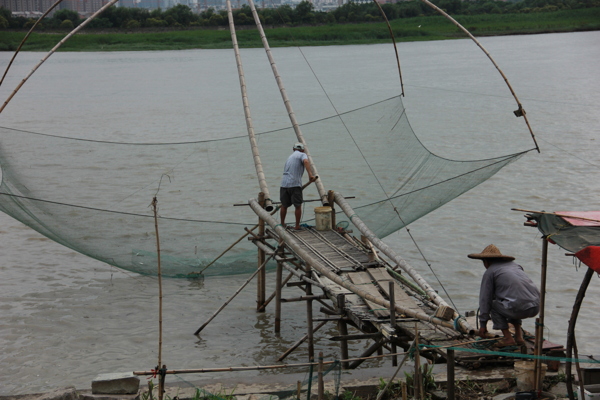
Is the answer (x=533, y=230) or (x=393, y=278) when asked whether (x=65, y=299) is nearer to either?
(x=393, y=278)

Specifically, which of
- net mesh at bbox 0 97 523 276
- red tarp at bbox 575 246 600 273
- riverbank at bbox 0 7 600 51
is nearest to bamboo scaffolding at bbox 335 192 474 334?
net mesh at bbox 0 97 523 276

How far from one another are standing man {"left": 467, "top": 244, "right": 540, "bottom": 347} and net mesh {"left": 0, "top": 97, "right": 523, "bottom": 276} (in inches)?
78.7

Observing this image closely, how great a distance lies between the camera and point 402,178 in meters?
7.24

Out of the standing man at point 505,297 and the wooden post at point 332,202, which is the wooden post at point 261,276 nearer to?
the wooden post at point 332,202

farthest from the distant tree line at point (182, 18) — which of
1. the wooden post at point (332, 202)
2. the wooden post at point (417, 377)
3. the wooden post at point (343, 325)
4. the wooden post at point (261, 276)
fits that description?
the wooden post at point (417, 377)

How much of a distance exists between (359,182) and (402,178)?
5.06ft

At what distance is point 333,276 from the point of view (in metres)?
4.75

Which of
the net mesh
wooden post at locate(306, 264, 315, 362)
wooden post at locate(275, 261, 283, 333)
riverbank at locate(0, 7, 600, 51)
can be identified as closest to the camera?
wooden post at locate(306, 264, 315, 362)

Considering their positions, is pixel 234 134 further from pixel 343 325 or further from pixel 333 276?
pixel 343 325

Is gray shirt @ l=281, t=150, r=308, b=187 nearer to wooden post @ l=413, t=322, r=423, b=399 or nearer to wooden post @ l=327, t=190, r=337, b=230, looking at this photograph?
wooden post @ l=327, t=190, r=337, b=230

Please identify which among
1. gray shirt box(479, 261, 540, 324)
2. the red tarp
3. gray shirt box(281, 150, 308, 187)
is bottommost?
gray shirt box(479, 261, 540, 324)

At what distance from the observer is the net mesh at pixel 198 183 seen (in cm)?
622

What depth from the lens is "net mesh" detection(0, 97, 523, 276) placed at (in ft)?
20.4

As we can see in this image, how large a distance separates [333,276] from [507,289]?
1.06 m
